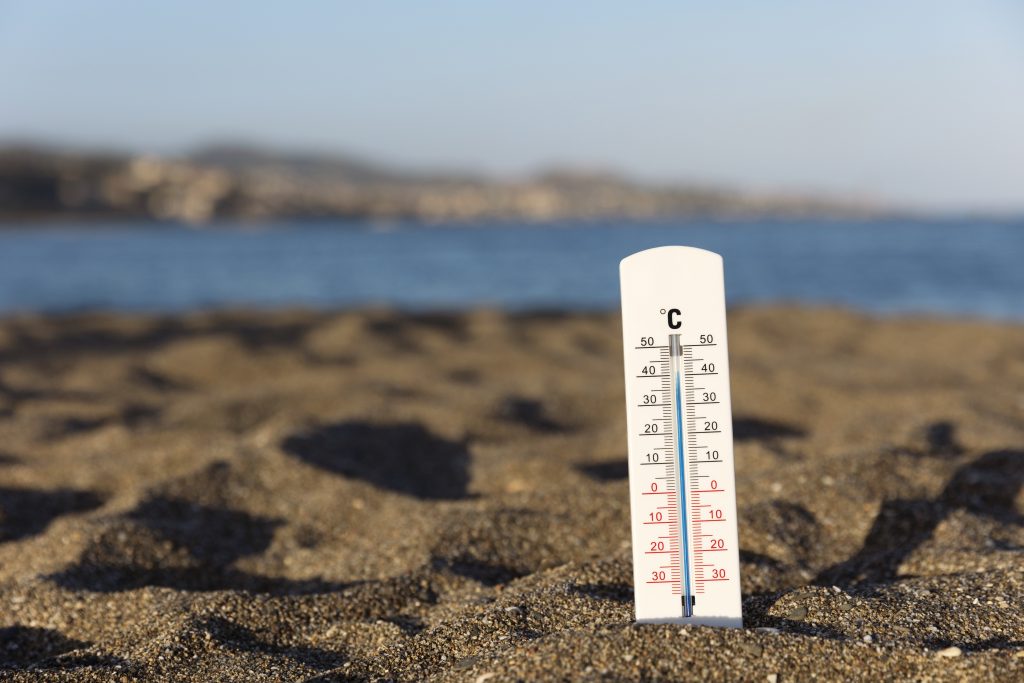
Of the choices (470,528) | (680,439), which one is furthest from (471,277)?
(680,439)

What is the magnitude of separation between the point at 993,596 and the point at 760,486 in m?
1.77

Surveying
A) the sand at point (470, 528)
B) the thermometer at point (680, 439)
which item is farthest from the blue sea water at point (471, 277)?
the thermometer at point (680, 439)

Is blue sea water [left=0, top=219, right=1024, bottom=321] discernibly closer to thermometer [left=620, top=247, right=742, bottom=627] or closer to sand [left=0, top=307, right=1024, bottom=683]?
sand [left=0, top=307, right=1024, bottom=683]

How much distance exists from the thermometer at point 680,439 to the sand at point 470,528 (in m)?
0.16

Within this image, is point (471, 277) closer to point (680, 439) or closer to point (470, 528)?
point (470, 528)

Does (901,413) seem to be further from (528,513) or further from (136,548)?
(136,548)

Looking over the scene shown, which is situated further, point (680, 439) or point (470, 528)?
point (470, 528)

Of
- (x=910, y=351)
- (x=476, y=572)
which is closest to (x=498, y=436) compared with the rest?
(x=476, y=572)

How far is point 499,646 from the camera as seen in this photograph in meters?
3.26

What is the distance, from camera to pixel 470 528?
4.87m

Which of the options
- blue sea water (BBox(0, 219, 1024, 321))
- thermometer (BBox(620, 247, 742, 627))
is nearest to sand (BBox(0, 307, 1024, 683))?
thermometer (BBox(620, 247, 742, 627))

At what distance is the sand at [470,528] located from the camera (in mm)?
3232

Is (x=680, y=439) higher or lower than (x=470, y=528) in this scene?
higher

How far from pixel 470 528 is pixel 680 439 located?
192 centimetres
